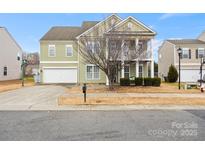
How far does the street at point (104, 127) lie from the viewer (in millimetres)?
5664

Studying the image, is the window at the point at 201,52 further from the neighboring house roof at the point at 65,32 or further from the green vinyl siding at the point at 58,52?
the green vinyl siding at the point at 58,52

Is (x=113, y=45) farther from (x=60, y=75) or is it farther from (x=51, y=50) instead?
(x=51, y=50)

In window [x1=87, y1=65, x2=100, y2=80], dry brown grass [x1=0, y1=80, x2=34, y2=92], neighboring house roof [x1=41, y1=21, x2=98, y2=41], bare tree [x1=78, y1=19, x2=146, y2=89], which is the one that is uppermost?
neighboring house roof [x1=41, y1=21, x2=98, y2=41]

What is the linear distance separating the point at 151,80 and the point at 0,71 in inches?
977

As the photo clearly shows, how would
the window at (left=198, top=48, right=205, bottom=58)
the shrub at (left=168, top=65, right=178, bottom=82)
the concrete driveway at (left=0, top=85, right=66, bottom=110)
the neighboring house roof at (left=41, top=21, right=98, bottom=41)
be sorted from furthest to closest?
the window at (left=198, top=48, right=205, bottom=58)
the shrub at (left=168, top=65, right=178, bottom=82)
the neighboring house roof at (left=41, top=21, right=98, bottom=41)
the concrete driveway at (left=0, top=85, right=66, bottom=110)

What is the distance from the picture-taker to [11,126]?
268 inches

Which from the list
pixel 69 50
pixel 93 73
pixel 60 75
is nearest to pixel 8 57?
pixel 60 75

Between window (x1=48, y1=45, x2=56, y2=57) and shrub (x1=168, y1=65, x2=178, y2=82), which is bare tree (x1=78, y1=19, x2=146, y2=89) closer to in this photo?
window (x1=48, y1=45, x2=56, y2=57)

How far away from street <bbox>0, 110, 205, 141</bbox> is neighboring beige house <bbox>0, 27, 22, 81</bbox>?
30.6m

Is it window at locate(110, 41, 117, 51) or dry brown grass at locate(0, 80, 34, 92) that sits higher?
window at locate(110, 41, 117, 51)

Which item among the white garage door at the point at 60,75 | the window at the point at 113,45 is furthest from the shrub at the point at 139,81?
the white garage door at the point at 60,75

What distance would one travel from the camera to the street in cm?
566

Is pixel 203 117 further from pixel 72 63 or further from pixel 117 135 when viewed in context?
pixel 72 63

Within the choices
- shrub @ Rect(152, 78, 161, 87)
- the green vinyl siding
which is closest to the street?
shrub @ Rect(152, 78, 161, 87)
